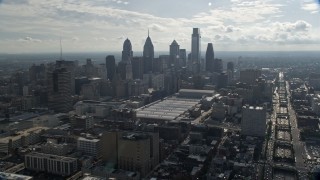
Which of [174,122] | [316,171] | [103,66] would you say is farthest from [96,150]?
[103,66]

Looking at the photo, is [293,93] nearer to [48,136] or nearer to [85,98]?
[85,98]

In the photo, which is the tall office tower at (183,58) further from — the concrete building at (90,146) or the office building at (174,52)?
the concrete building at (90,146)

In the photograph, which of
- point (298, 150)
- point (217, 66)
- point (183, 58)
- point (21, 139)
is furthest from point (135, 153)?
point (183, 58)

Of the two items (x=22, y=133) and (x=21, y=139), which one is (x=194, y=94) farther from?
(x=21, y=139)

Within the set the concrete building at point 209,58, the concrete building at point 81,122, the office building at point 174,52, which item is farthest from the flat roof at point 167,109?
the office building at point 174,52

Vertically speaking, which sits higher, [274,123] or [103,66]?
[103,66]

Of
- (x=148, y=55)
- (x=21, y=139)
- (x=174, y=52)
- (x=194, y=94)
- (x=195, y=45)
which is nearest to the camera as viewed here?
(x=21, y=139)
